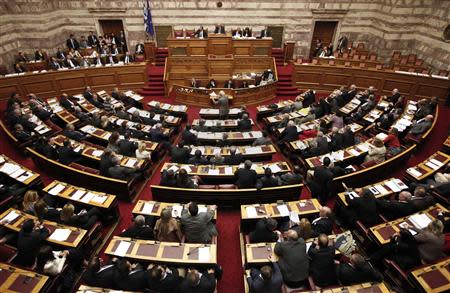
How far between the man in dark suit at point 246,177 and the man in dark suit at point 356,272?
2.66 meters

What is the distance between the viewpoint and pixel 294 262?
14.8 ft

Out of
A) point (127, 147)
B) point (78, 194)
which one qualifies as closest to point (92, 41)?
point (127, 147)

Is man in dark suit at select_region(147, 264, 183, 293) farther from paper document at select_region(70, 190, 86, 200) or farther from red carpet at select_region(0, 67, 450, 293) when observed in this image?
paper document at select_region(70, 190, 86, 200)

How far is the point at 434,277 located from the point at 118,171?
6.84 m

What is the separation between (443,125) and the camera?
1038 centimetres

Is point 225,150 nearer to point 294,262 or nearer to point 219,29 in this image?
point 294,262

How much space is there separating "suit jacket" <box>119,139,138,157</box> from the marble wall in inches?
404

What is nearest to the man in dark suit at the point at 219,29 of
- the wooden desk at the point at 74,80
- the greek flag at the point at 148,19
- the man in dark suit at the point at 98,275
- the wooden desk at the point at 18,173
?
the greek flag at the point at 148,19

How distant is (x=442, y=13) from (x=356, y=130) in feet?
28.3

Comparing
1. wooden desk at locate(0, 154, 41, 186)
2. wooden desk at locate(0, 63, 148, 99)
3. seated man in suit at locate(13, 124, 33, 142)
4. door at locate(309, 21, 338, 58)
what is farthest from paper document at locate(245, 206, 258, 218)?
door at locate(309, 21, 338, 58)

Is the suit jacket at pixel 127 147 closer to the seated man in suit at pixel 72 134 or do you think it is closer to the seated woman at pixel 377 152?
the seated man in suit at pixel 72 134

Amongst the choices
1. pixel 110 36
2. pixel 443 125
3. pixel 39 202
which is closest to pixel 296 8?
pixel 443 125

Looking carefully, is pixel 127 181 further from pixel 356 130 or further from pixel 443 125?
pixel 443 125

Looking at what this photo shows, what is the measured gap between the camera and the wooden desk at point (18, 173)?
687 cm
